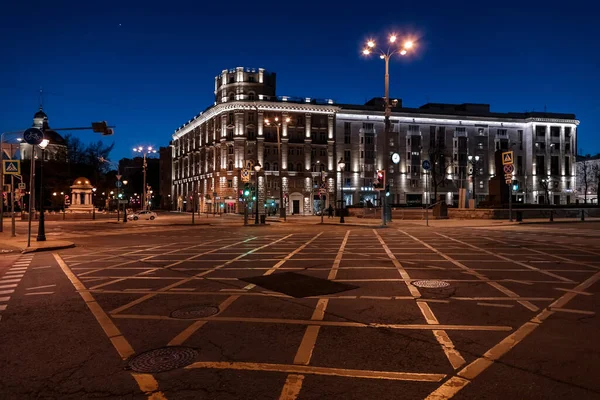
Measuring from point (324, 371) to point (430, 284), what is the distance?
5406 mm

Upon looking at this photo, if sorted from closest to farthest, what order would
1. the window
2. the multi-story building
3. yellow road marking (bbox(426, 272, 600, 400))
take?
yellow road marking (bbox(426, 272, 600, 400)) < the multi-story building < the window

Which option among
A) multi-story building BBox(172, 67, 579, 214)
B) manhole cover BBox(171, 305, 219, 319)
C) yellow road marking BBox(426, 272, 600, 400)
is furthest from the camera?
multi-story building BBox(172, 67, 579, 214)

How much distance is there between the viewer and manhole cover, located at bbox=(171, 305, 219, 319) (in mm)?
6918

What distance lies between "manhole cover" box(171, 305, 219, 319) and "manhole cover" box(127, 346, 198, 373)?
1500mm

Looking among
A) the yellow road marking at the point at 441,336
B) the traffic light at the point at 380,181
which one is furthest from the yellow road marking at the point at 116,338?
the traffic light at the point at 380,181

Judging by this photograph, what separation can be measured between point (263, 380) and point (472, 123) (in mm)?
92508

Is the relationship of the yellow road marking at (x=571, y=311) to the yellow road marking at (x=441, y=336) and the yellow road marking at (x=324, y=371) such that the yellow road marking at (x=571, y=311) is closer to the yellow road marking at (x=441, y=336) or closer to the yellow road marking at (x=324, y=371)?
the yellow road marking at (x=441, y=336)

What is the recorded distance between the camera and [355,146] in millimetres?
82625

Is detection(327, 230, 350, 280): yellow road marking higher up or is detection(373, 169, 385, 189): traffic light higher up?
detection(373, 169, 385, 189): traffic light

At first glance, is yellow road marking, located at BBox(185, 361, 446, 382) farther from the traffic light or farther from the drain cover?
the traffic light

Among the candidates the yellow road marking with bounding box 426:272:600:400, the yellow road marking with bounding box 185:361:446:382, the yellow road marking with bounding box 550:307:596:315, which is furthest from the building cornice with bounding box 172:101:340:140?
the yellow road marking with bounding box 185:361:446:382

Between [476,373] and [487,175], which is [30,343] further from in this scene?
[487,175]

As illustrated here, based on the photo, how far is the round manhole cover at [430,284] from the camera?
913 centimetres

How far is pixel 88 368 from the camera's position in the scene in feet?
15.8
